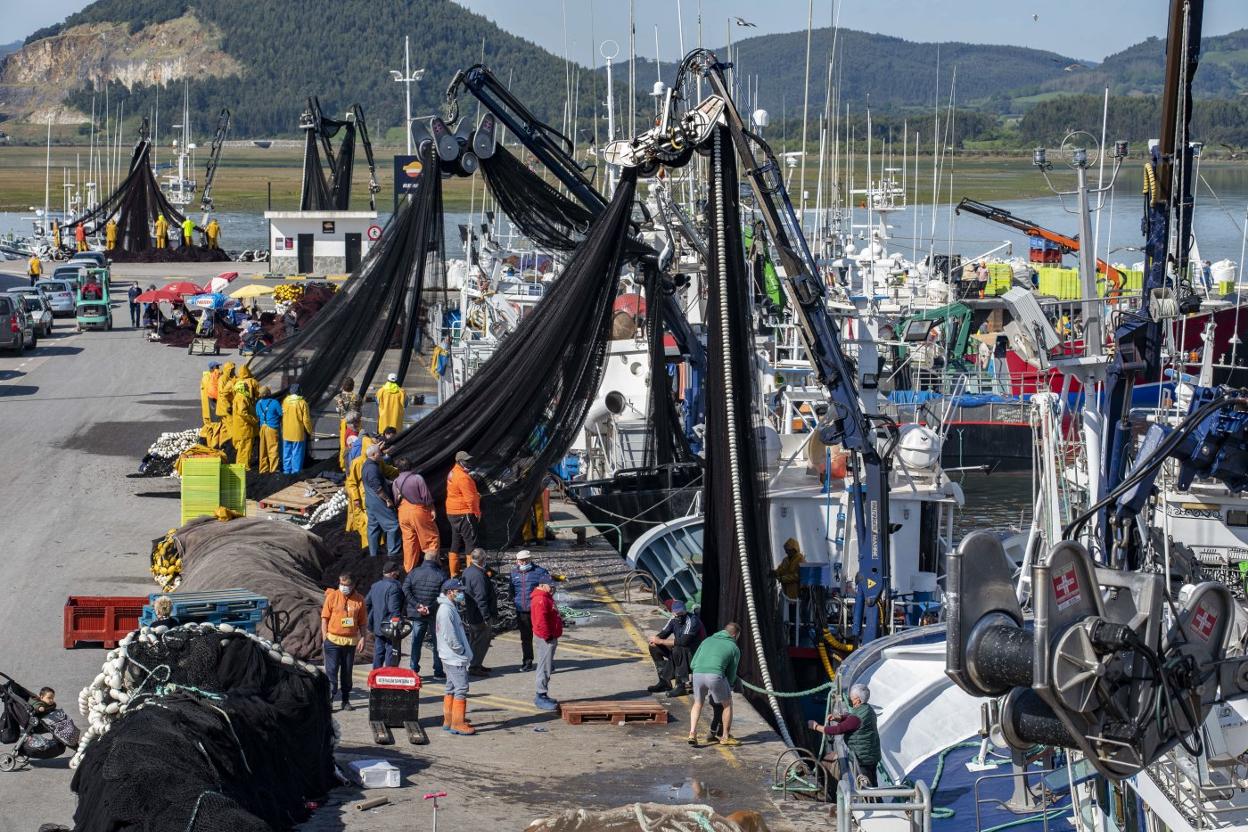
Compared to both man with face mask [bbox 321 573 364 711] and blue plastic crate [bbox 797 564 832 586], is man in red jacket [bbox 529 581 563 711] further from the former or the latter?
blue plastic crate [bbox 797 564 832 586]

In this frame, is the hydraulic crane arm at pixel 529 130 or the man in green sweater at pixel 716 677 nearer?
the man in green sweater at pixel 716 677

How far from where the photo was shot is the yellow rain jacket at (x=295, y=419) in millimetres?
20344

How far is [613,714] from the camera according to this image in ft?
43.2

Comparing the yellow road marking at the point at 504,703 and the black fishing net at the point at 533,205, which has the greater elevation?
the black fishing net at the point at 533,205

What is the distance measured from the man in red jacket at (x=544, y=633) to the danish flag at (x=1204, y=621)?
22.4 feet

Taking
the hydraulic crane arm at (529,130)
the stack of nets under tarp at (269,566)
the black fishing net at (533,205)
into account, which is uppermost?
the hydraulic crane arm at (529,130)

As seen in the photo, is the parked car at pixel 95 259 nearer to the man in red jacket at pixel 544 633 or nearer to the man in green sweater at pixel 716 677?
the man in red jacket at pixel 544 633

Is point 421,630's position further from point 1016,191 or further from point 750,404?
point 1016,191

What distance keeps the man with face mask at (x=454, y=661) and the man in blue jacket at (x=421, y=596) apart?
854 millimetres

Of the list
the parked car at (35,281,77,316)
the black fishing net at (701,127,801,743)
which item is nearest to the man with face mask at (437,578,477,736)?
the black fishing net at (701,127,801,743)

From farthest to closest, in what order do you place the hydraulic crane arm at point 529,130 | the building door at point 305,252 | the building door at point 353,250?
the building door at point 305,252
the building door at point 353,250
the hydraulic crane arm at point 529,130

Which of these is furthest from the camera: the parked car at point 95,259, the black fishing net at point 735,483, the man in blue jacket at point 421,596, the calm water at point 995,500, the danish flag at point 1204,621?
the parked car at point 95,259

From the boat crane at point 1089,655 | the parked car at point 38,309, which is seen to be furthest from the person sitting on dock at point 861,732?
the parked car at point 38,309

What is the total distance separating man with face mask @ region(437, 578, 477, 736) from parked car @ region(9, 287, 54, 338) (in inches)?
1039
